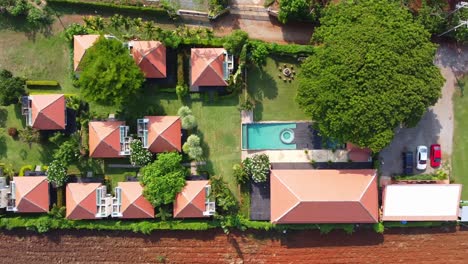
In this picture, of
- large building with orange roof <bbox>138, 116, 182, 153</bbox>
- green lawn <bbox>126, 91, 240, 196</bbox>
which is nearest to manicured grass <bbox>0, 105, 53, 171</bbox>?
large building with orange roof <bbox>138, 116, 182, 153</bbox>

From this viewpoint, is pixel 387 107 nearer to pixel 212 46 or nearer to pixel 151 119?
pixel 212 46

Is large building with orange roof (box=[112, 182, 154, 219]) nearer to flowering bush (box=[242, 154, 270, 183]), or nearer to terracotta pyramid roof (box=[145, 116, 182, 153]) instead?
terracotta pyramid roof (box=[145, 116, 182, 153])

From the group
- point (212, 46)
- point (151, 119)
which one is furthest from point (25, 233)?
point (212, 46)

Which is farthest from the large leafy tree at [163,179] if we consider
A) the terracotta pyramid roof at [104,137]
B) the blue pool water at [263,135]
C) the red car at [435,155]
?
the red car at [435,155]

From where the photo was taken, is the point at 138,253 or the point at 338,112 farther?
the point at 138,253

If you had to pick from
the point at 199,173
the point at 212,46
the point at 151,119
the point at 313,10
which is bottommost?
the point at 199,173

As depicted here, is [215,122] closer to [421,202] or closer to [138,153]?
[138,153]

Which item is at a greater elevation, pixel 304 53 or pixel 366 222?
pixel 304 53

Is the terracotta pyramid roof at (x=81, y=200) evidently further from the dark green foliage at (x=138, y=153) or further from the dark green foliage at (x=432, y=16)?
the dark green foliage at (x=432, y=16)
